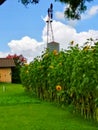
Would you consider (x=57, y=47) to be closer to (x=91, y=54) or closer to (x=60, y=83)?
(x=60, y=83)

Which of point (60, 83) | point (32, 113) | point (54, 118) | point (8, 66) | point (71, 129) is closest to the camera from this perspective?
Result: point (71, 129)

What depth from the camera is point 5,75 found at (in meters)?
66.6

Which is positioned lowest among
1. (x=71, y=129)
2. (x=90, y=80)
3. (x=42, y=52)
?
(x=71, y=129)

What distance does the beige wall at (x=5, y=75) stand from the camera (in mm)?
65438

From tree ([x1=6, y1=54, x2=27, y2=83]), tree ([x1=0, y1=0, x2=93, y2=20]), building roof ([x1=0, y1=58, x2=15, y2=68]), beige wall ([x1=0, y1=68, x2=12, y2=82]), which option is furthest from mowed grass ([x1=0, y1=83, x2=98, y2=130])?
building roof ([x1=0, y1=58, x2=15, y2=68])

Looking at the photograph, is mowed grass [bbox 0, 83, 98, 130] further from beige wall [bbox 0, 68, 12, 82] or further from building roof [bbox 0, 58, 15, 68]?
building roof [bbox 0, 58, 15, 68]

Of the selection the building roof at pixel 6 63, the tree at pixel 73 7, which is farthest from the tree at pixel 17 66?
the tree at pixel 73 7

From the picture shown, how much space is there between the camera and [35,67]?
21609 mm

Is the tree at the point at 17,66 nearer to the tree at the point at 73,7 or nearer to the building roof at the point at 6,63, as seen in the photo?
the building roof at the point at 6,63

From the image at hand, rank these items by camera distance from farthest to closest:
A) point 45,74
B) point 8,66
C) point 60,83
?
point 8,66, point 45,74, point 60,83

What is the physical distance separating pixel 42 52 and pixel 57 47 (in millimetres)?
676

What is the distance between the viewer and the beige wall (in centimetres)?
6544

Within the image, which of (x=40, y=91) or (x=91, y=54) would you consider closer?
(x=91, y=54)

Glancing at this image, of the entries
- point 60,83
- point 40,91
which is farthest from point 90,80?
point 40,91
